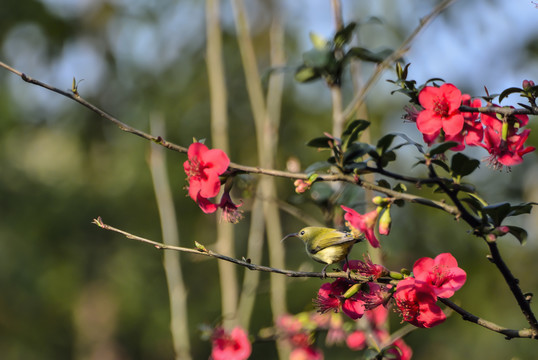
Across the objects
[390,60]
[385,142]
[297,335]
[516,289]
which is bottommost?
[516,289]

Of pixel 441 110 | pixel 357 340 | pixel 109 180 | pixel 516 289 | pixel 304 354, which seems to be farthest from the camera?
pixel 109 180

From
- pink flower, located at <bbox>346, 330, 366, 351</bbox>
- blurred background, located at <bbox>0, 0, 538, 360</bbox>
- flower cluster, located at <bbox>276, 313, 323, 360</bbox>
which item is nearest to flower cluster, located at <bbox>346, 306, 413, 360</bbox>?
pink flower, located at <bbox>346, 330, 366, 351</bbox>

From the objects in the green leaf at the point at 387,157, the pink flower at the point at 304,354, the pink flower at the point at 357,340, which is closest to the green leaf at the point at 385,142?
the green leaf at the point at 387,157

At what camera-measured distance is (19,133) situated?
597 centimetres

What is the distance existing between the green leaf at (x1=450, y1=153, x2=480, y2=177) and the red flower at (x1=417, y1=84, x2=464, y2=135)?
53mm

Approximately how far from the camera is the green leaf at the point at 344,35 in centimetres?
120

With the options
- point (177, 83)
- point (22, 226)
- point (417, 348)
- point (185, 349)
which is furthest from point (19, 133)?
point (185, 349)

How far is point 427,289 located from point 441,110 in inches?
9.1

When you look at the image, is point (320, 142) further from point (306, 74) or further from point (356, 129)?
point (306, 74)

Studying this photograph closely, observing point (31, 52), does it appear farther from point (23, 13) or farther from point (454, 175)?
point (454, 175)

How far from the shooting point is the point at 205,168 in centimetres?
77

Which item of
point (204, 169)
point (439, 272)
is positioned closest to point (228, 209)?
point (204, 169)

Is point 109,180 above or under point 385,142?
above

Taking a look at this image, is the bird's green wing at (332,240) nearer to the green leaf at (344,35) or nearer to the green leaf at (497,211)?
the green leaf at (497,211)
